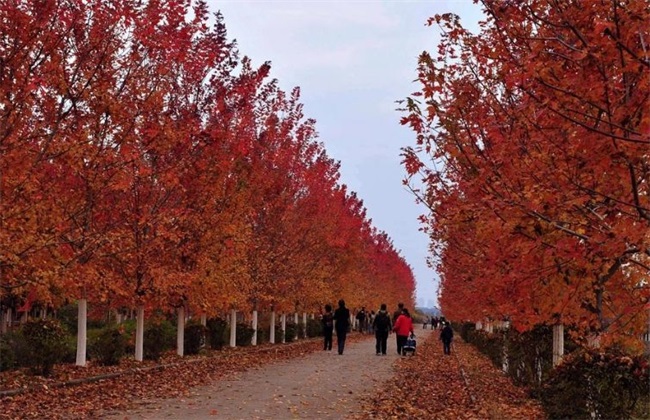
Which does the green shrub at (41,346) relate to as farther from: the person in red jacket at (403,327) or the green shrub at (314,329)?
the green shrub at (314,329)

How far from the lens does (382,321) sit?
24969mm

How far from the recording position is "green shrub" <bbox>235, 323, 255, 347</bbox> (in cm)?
2814

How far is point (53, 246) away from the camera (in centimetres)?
1155

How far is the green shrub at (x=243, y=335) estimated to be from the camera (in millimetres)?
28141

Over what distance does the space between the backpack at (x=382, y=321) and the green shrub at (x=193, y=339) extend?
607cm

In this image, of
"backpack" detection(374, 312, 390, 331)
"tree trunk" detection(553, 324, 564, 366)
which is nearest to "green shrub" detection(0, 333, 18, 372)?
"tree trunk" detection(553, 324, 564, 366)

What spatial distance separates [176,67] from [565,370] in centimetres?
1265

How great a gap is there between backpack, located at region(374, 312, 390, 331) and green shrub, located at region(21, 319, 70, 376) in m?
12.7

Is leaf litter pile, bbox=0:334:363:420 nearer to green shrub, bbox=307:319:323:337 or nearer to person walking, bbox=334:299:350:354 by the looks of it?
person walking, bbox=334:299:350:354

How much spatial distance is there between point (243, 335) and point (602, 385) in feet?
67.2

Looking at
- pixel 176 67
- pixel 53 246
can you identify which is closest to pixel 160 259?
pixel 176 67

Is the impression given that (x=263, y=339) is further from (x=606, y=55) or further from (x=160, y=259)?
(x=606, y=55)

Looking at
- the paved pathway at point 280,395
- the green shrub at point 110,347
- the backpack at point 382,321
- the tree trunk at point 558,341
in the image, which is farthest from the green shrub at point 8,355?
the backpack at point 382,321

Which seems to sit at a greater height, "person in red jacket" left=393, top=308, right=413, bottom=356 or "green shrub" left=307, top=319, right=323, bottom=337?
"person in red jacket" left=393, top=308, right=413, bottom=356
